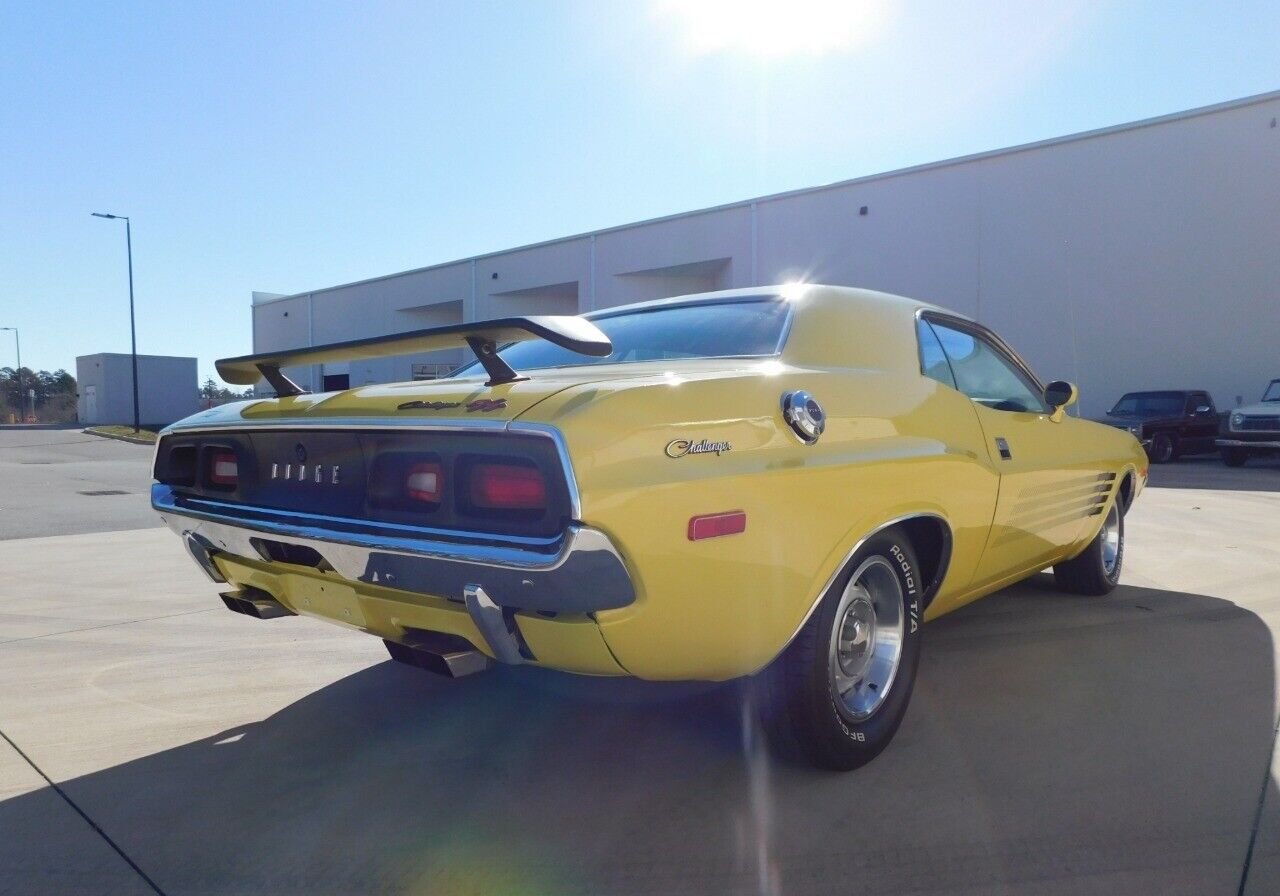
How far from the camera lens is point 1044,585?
5.15 meters

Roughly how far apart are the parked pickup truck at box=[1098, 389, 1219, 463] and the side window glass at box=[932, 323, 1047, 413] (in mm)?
14551

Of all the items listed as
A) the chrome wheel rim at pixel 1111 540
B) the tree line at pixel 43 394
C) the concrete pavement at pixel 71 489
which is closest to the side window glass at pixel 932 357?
the chrome wheel rim at pixel 1111 540

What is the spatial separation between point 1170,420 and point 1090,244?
525 cm

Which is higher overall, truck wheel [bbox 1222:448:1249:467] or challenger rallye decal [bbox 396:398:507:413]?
challenger rallye decal [bbox 396:398:507:413]

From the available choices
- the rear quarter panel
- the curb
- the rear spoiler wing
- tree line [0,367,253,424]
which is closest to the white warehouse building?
the curb

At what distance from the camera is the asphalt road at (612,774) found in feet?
7.04

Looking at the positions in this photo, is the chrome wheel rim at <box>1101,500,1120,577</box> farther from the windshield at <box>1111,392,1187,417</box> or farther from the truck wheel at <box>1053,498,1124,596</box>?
the windshield at <box>1111,392,1187,417</box>

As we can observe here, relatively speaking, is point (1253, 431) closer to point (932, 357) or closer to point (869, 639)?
point (932, 357)

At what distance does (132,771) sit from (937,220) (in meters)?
22.3

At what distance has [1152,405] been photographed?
56.6 feet

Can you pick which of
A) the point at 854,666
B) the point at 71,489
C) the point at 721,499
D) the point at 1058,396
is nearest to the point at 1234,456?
the point at 1058,396

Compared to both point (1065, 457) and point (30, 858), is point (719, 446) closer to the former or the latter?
point (30, 858)

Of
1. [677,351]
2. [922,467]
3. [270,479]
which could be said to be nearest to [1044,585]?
[922,467]

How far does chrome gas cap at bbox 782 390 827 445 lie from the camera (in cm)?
231
